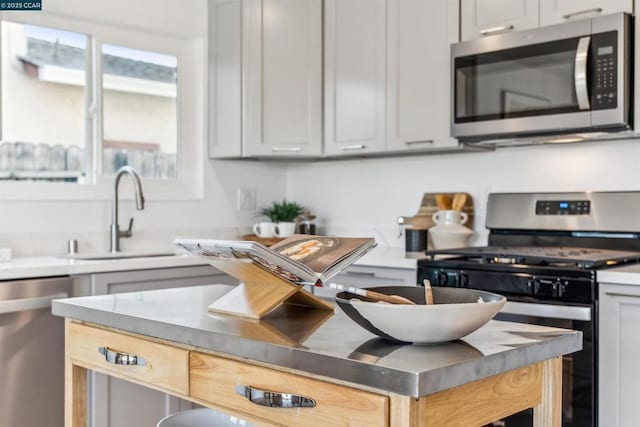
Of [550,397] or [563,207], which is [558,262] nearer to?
[563,207]

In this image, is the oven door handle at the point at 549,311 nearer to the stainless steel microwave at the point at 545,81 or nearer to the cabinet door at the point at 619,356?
the cabinet door at the point at 619,356

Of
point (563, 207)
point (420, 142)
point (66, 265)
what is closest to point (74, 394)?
point (66, 265)

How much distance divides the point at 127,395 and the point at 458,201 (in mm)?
1771

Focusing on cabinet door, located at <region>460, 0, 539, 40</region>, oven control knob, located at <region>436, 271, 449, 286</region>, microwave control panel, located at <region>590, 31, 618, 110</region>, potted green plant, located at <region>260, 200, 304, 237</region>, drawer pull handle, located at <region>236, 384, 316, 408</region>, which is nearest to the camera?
drawer pull handle, located at <region>236, 384, 316, 408</region>

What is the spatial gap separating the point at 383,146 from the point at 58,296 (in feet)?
5.35

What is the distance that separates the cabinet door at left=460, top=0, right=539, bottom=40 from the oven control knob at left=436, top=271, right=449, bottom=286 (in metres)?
1.08

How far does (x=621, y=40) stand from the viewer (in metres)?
2.50

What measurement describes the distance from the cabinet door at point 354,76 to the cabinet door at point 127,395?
114 cm

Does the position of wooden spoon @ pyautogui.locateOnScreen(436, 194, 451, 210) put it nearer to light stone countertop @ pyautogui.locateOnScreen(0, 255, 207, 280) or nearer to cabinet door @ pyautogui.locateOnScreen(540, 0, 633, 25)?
cabinet door @ pyautogui.locateOnScreen(540, 0, 633, 25)

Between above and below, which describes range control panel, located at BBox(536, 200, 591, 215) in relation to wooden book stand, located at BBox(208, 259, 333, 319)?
above

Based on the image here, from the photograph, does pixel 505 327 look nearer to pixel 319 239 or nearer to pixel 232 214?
pixel 319 239

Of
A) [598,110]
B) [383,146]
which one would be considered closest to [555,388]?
[598,110]

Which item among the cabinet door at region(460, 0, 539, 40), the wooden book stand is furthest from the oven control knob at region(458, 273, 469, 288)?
the wooden book stand

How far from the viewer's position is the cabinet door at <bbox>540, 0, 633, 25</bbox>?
101 inches
